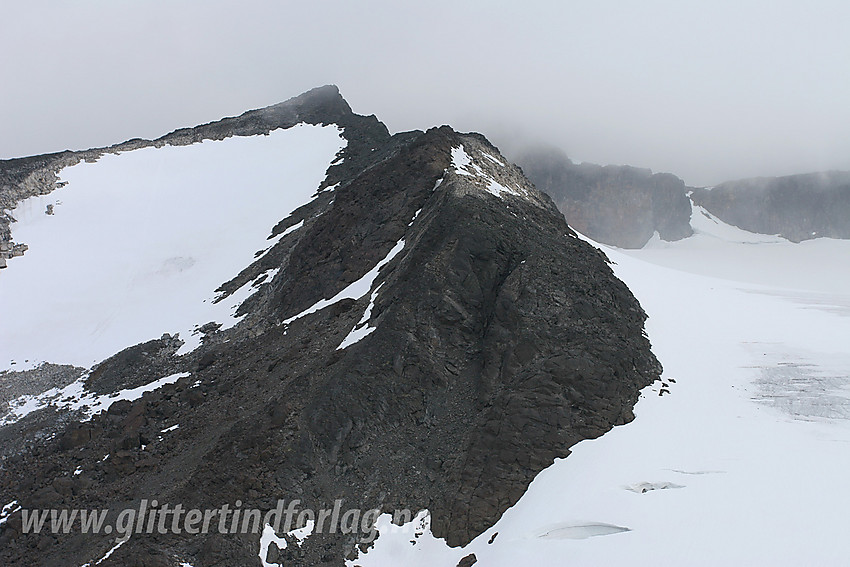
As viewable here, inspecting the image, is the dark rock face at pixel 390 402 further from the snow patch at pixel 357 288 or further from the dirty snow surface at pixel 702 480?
the dirty snow surface at pixel 702 480

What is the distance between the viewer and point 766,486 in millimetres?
13867

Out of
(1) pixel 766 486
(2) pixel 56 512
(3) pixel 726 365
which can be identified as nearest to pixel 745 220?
(3) pixel 726 365

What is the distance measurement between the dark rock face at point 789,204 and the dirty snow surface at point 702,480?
92.2m

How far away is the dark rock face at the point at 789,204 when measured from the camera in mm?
99812

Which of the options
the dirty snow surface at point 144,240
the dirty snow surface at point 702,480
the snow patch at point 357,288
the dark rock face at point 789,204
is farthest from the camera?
the dark rock face at point 789,204

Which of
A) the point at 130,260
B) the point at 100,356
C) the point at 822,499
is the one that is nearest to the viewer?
the point at 822,499

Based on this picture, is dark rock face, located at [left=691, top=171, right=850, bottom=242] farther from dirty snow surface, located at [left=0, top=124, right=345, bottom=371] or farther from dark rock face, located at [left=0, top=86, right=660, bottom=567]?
dark rock face, located at [left=0, top=86, right=660, bottom=567]

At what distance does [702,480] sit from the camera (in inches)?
566

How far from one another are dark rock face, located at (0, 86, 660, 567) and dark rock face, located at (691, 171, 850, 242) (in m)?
95.6

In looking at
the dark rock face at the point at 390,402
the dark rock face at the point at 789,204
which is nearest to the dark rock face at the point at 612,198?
the dark rock face at the point at 789,204

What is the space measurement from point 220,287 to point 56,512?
735 inches

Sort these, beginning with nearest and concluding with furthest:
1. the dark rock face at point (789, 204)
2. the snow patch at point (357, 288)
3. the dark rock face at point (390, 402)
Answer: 1. the dark rock face at point (390, 402)
2. the snow patch at point (357, 288)
3. the dark rock face at point (789, 204)

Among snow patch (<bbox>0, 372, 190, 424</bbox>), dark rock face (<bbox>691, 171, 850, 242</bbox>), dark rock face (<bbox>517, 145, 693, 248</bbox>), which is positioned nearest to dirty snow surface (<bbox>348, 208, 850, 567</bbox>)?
snow patch (<bbox>0, 372, 190, 424</bbox>)

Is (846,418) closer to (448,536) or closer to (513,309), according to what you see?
(513,309)
